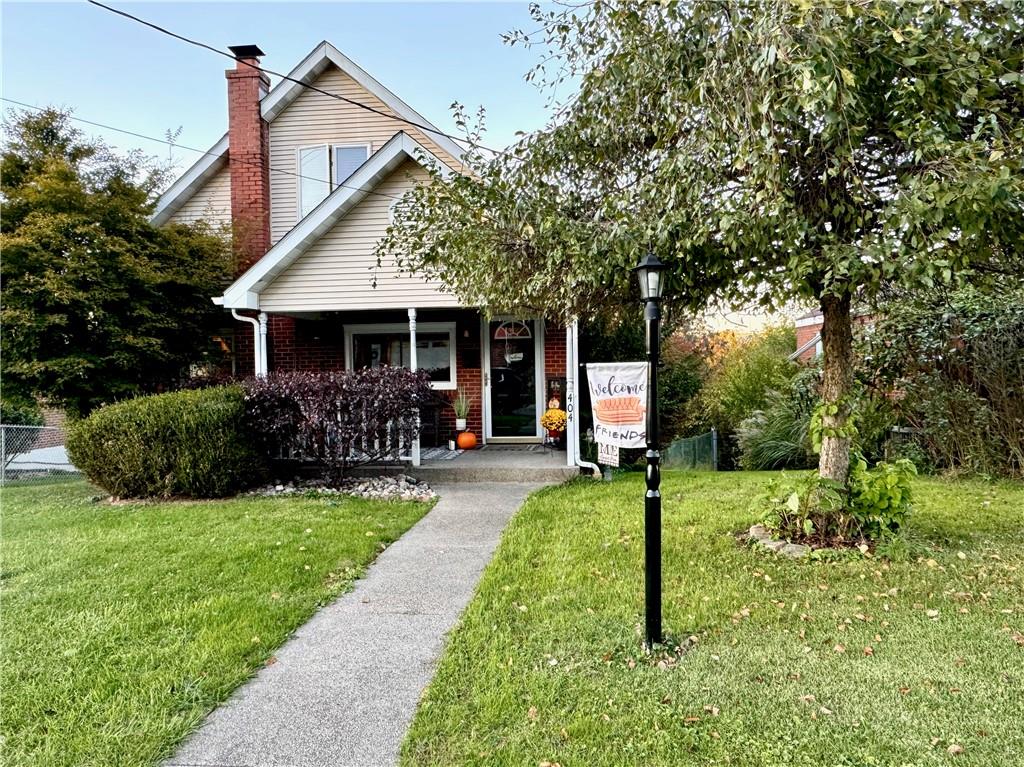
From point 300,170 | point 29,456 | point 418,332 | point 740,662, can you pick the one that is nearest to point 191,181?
point 300,170

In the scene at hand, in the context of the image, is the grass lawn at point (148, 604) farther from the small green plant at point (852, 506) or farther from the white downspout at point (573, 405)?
the small green plant at point (852, 506)

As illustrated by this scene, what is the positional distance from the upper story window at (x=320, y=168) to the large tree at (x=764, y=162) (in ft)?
23.1

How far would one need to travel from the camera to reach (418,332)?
11.2 meters

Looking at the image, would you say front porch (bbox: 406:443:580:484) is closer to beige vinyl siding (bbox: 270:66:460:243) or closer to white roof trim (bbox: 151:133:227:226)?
beige vinyl siding (bbox: 270:66:460:243)

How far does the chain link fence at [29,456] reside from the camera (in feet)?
30.5

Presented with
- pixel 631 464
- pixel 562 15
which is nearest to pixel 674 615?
pixel 562 15

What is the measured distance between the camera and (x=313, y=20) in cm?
912

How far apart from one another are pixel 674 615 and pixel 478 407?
7.55 metres

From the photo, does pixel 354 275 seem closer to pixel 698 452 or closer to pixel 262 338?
pixel 262 338

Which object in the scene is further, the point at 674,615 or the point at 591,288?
the point at 591,288

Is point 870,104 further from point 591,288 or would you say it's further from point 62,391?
point 62,391

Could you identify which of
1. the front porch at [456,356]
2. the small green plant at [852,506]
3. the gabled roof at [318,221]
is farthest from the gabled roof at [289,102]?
the small green plant at [852,506]

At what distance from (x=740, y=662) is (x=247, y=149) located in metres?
11.9

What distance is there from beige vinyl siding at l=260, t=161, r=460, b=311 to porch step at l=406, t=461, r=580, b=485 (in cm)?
253
